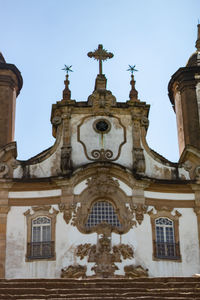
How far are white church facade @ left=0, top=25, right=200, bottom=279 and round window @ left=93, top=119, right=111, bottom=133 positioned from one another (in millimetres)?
42

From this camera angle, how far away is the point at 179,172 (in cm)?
2909

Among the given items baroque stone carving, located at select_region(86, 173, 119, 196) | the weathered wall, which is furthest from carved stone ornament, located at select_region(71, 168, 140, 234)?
the weathered wall

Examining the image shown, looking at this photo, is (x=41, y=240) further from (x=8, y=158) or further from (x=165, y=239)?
(x=165, y=239)

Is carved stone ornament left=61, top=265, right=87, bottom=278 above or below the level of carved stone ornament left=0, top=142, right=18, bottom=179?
below

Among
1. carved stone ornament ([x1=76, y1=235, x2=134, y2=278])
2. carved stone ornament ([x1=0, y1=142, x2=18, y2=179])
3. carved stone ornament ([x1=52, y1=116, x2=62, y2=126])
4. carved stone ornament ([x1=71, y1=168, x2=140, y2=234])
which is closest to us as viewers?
carved stone ornament ([x1=76, y1=235, x2=134, y2=278])

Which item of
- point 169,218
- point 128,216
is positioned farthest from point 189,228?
point 128,216

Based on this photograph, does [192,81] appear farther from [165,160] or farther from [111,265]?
[111,265]

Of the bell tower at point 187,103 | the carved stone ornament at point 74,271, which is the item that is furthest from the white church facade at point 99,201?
the bell tower at point 187,103

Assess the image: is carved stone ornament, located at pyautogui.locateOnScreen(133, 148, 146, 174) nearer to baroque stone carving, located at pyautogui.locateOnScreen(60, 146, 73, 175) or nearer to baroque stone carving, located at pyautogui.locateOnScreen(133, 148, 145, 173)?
baroque stone carving, located at pyautogui.locateOnScreen(133, 148, 145, 173)

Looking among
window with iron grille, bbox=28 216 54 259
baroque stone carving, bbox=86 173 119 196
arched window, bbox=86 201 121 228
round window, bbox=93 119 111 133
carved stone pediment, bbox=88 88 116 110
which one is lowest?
window with iron grille, bbox=28 216 54 259

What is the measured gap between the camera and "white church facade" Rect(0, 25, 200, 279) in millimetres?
26484

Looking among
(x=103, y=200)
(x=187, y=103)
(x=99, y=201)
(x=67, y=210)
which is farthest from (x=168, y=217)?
(x=187, y=103)

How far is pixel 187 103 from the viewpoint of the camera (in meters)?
31.5

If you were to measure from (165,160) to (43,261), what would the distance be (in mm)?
6715
